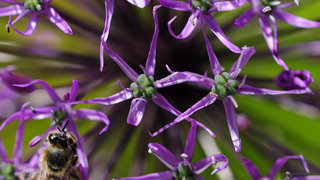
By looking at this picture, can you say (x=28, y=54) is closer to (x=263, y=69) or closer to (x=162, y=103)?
(x=162, y=103)

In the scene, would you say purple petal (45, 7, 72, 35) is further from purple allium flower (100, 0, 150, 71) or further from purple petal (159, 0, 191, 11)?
purple petal (159, 0, 191, 11)

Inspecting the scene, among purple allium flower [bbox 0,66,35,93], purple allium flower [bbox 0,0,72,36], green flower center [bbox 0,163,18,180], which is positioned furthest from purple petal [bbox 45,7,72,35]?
green flower center [bbox 0,163,18,180]

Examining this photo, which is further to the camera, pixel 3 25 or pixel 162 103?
pixel 3 25

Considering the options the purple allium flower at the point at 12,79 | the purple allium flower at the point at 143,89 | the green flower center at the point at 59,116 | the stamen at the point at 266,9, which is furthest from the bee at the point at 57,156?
the stamen at the point at 266,9

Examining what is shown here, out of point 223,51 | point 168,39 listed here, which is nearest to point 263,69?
point 223,51

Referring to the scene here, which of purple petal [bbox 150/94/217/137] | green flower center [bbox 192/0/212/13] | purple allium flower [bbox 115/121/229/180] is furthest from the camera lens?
green flower center [bbox 192/0/212/13]

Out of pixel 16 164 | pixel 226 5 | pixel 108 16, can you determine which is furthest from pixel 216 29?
pixel 16 164
